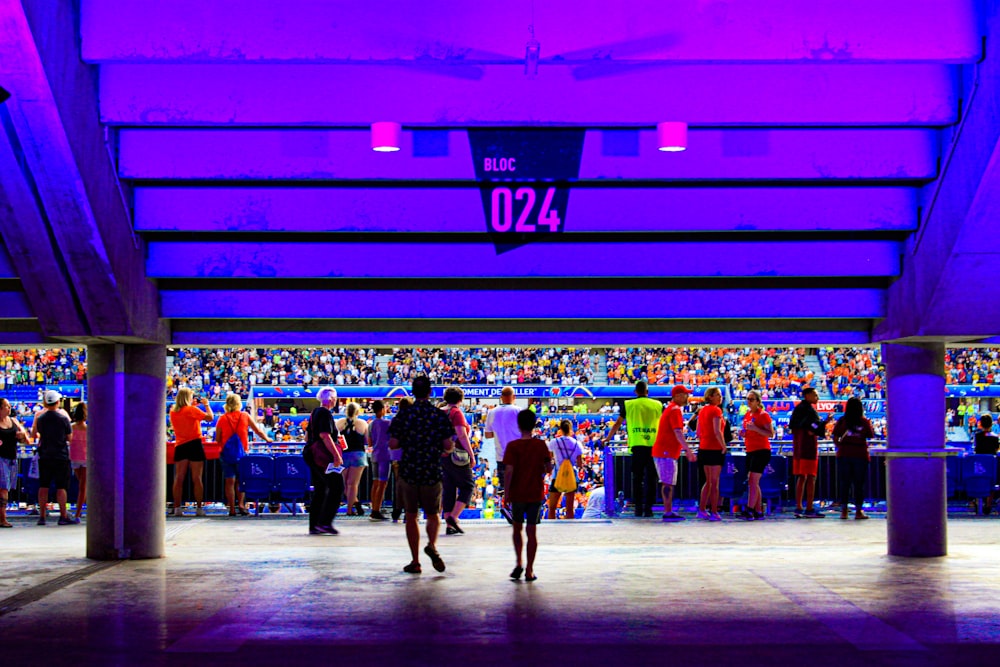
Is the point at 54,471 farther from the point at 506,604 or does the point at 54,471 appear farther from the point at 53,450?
the point at 506,604

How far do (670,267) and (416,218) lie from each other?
85.7 inches

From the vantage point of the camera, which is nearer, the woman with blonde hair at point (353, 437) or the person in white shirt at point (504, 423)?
the person in white shirt at point (504, 423)

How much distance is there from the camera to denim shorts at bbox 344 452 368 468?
17328mm

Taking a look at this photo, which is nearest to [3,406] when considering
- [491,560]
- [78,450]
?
[78,450]

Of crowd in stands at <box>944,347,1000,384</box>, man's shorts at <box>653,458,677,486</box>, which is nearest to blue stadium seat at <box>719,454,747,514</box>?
man's shorts at <box>653,458,677,486</box>

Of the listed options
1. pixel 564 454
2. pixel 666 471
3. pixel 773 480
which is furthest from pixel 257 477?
pixel 773 480

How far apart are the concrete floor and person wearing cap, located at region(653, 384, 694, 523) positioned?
2.21 meters

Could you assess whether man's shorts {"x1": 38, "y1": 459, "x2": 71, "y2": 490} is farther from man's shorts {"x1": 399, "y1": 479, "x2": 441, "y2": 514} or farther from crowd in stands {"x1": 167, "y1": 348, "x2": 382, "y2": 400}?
crowd in stands {"x1": 167, "y1": 348, "x2": 382, "y2": 400}

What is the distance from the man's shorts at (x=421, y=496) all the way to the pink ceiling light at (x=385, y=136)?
310cm

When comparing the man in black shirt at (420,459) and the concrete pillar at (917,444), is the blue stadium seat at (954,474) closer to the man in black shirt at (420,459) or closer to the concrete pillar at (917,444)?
the concrete pillar at (917,444)

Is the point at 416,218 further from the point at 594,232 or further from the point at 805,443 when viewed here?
the point at 805,443

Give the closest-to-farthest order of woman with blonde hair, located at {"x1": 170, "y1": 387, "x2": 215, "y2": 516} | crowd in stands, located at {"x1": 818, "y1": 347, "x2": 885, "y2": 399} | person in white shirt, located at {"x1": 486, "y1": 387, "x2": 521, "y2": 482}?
person in white shirt, located at {"x1": 486, "y1": 387, "x2": 521, "y2": 482} < woman with blonde hair, located at {"x1": 170, "y1": 387, "x2": 215, "y2": 516} < crowd in stands, located at {"x1": 818, "y1": 347, "x2": 885, "y2": 399}

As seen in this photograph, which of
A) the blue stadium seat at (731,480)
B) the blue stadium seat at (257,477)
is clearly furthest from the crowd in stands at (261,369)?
the blue stadium seat at (731,480)

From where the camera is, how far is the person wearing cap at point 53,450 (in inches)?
668
